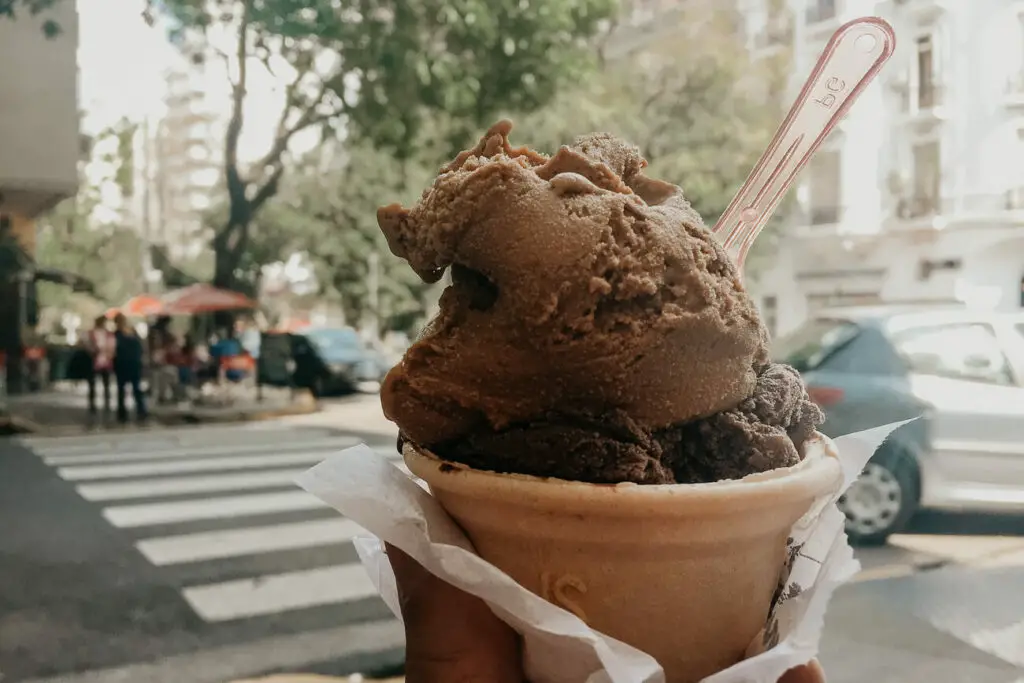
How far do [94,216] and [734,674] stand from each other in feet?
47.6

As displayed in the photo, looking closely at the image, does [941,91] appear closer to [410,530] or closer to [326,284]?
[410,530]

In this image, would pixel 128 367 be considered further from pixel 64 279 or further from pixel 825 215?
pixel 825 215

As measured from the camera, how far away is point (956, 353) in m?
4.02

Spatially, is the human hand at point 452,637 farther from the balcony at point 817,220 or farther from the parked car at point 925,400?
the balcony at point 817,220

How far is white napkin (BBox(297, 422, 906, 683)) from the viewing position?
3.10 ft

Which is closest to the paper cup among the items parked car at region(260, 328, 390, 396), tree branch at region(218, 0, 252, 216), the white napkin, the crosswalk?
the white napkin

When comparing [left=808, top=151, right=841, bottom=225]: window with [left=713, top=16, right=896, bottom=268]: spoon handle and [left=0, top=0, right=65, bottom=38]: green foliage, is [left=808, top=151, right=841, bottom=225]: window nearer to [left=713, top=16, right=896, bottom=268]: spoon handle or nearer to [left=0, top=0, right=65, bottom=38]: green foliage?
[left=713, top=16, right=896, bottom=268]: spoon handle

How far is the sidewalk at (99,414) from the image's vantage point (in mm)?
10211

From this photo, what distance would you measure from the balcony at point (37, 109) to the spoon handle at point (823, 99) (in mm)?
6499

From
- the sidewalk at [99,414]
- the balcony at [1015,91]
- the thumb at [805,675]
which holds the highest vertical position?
the balcony at [1015,91]

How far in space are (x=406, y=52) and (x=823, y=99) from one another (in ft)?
22.1

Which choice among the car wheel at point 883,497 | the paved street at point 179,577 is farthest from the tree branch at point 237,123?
the car wheel at point 883,497

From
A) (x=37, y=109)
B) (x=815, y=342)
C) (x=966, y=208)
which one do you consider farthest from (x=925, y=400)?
(x=37, y=109)

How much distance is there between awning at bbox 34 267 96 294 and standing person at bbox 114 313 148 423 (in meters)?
1.10
